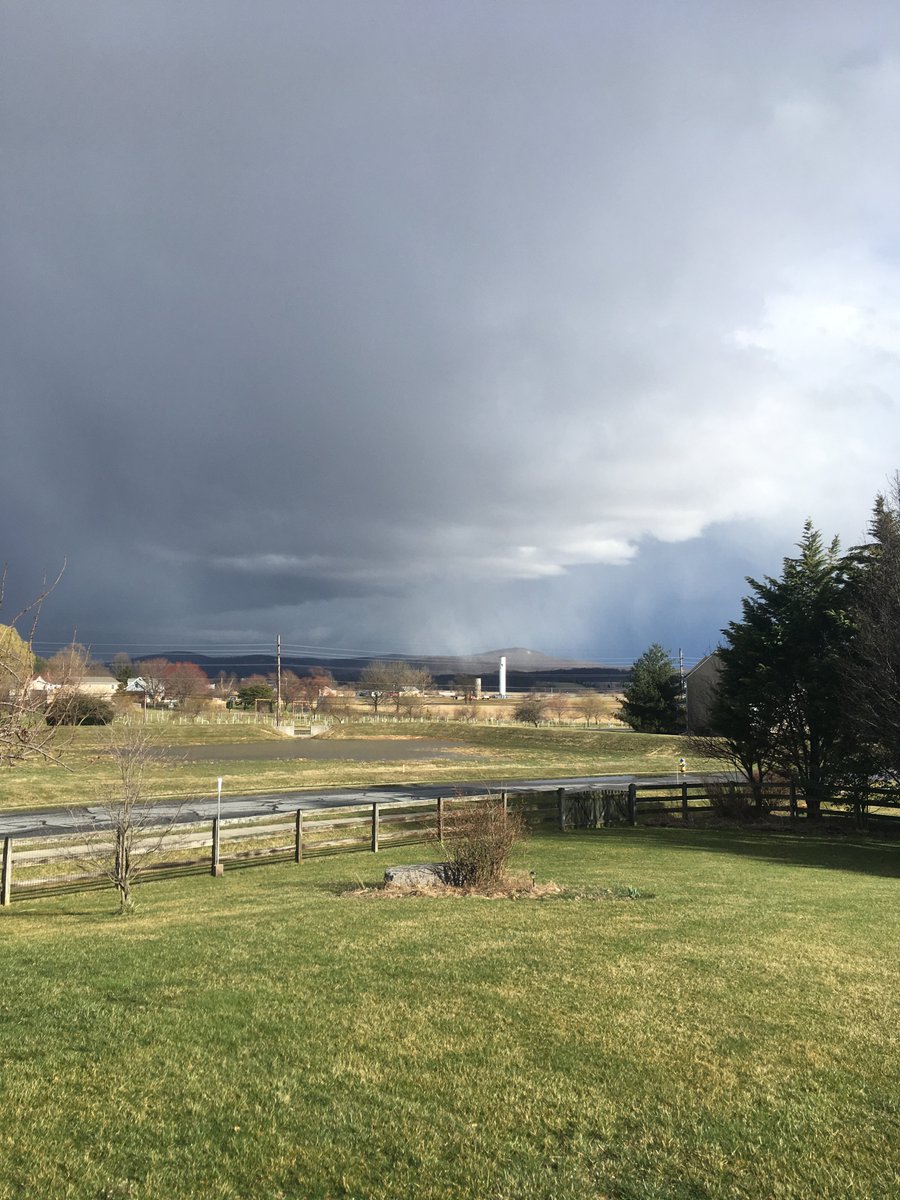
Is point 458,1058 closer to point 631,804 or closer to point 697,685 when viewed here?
point 631,804

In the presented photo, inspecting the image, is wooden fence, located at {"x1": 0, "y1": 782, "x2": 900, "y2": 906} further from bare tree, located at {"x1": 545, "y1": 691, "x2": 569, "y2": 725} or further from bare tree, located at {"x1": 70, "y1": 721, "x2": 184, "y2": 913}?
bare tree, located at {"x1": 545, "y1": 691, "x2": 569, "y2": 725}

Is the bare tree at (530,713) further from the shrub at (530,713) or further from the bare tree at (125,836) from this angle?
the bare tree at (125,836)

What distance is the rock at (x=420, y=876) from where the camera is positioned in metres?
13.4

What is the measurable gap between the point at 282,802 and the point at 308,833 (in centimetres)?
870

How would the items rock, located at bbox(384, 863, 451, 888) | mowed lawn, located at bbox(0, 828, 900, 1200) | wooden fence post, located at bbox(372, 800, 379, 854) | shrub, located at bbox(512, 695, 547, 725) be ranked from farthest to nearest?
shrub, located at bbox(512, 695, 547, 725), wooden fence post, located at bbox(372, 800, 379, 854), rock, located at bbox(384, 863, 451, 888), mowed lawn, located at bbox(0, 828, 900, 1200)

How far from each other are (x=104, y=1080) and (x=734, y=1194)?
156 inches

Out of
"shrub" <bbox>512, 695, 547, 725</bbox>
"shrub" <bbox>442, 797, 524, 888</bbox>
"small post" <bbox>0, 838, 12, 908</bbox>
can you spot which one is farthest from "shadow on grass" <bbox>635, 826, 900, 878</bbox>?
"shrub" <bbox>512, 695, 547, 725</bbox>

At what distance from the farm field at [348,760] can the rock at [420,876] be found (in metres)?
7.16

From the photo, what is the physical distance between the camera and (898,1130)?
188 inches

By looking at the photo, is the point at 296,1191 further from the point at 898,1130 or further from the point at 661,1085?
the point at 898,1130

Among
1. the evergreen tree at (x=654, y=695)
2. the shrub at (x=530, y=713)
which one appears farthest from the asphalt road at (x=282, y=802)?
the shrub at (x=530, y=713)

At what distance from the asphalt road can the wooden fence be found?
2.65ft

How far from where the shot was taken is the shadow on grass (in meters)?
19.3

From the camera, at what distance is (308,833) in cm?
2225
